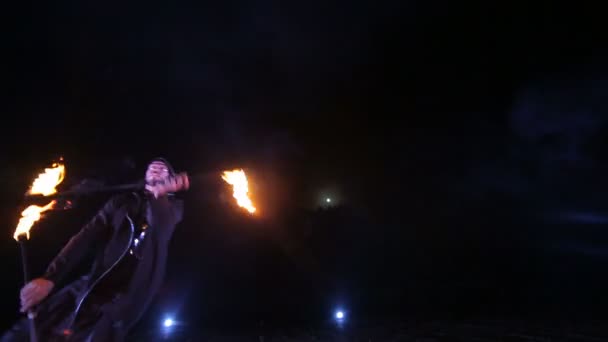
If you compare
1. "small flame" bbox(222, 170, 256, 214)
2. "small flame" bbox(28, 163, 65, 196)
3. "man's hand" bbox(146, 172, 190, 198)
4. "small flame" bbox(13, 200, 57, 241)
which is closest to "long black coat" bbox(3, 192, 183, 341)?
"man's hand" bbox(146, 172, 190, 198)

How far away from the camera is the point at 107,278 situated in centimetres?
320

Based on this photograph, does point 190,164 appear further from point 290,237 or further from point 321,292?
point 321,292

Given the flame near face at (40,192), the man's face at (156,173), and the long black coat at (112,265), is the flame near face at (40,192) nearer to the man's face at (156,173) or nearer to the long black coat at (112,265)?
the long black coat at (112,265)

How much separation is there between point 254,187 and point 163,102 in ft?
17.0

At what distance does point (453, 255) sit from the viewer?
1561cm

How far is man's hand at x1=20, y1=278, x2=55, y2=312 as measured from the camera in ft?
9.14

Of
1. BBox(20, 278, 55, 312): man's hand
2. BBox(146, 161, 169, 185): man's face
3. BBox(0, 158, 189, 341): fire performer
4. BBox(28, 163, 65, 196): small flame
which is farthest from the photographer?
BBox(146, 161, 169, 185): man's face

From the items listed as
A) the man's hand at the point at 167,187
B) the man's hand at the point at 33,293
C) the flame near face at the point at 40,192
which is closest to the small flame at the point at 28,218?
the flame near face at the point at 40,192

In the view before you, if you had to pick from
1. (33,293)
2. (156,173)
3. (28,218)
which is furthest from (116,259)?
(156,173)

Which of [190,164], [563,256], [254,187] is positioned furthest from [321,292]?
[563,256]

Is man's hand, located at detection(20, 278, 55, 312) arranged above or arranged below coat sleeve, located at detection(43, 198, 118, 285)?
below

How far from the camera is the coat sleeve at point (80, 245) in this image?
3.06 m

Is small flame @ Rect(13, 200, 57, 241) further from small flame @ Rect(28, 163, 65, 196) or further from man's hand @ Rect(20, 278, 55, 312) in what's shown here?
man's hand @ Rect(20, 278, 55, 312)

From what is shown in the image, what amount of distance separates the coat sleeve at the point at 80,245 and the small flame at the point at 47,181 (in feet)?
2.23
